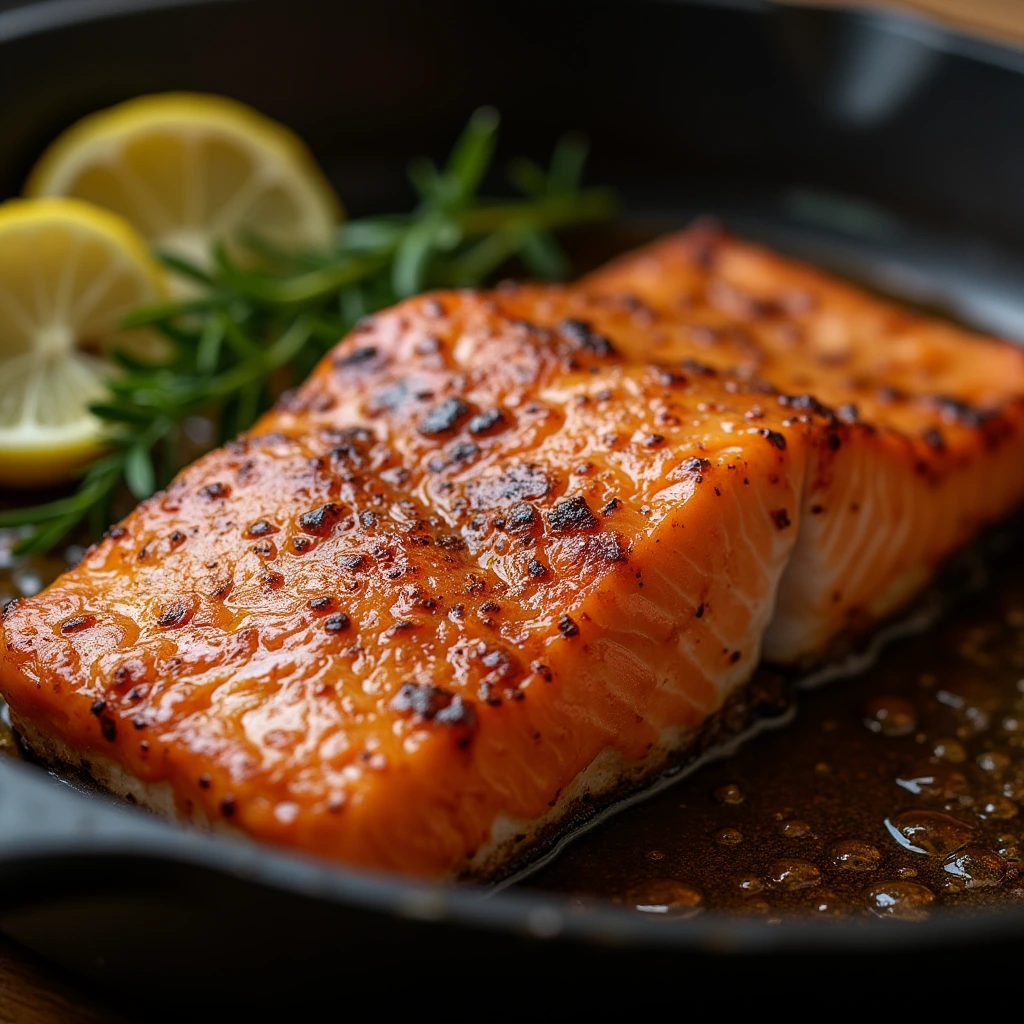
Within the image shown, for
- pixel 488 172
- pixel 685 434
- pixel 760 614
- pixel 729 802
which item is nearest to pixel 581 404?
pixel 685 434

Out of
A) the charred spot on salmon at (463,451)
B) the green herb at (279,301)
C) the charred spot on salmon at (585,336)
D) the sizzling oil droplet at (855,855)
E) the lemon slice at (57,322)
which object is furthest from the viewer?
the lemon slice at (57,322)

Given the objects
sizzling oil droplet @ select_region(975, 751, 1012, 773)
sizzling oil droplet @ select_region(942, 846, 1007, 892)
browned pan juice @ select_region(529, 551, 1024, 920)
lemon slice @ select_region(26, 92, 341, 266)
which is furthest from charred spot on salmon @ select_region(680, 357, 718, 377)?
lemon slice @ select_region(26, 92, 341, 266)

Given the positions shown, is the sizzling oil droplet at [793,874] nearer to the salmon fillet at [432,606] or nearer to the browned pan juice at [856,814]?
the browned pan juice at [856,814]

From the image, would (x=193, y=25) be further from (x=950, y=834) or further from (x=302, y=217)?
(x=950, y=834)

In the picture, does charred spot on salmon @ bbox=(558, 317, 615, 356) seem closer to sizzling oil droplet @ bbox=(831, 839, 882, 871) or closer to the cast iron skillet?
sizzling oil droplet @ bbox=(831, 839, 882, 871)

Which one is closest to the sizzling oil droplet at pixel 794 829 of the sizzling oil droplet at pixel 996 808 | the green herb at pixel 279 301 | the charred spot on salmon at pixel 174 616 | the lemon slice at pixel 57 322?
the sizzling oil droplet at pixel 996 808
